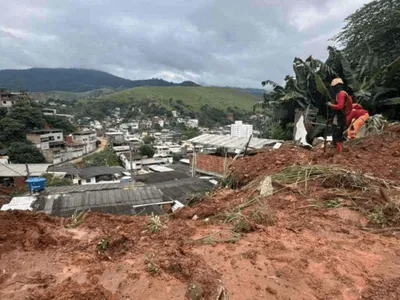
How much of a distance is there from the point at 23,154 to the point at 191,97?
82.2m

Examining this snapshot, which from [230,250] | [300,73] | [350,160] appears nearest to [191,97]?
[300,73]

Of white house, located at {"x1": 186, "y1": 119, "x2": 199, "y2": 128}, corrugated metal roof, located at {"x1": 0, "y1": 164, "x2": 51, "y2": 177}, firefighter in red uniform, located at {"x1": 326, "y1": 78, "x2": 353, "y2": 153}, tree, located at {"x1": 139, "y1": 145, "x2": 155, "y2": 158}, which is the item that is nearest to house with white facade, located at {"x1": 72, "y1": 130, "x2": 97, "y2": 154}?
tree, located at {"x1": 139, "y1": 145, "x2": 155, "y2": 158}

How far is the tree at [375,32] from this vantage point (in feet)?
48.4

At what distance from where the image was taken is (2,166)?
2550 centimetres

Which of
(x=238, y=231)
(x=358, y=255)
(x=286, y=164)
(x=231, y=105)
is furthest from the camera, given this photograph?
(x=231, y=105)

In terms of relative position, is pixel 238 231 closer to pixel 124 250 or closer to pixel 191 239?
pixel 191 239

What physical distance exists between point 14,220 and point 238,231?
2.57 metres

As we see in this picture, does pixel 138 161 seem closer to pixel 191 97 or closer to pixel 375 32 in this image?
pixel 375 32

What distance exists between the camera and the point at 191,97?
111 m

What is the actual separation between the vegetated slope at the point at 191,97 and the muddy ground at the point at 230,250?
310 feet

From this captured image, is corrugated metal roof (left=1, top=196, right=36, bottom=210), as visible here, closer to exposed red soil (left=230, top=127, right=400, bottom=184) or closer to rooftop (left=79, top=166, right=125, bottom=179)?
exposed red soil (left=230, top=127, right=400, bottom=184)

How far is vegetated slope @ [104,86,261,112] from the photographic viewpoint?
4074 inches

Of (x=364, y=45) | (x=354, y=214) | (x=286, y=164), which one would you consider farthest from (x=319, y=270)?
(x=364, y=45)

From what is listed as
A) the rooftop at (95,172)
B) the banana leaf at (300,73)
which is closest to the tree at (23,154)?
the rooftop at (95,172)
